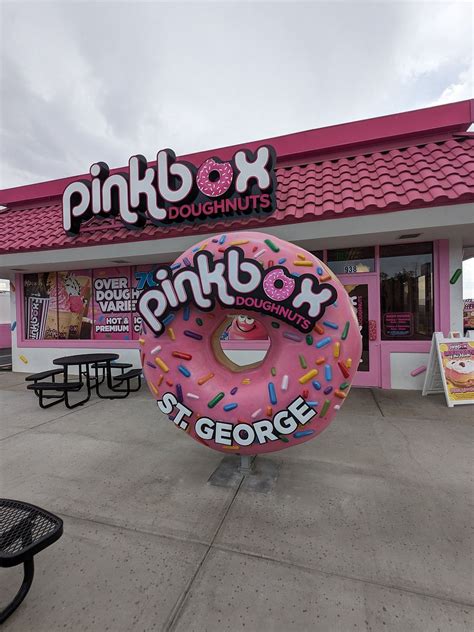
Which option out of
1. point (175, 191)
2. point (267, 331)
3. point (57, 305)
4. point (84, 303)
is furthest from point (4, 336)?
point (267, 331)

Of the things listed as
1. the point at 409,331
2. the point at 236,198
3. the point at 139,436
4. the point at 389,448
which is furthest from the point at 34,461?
the point at 409,331

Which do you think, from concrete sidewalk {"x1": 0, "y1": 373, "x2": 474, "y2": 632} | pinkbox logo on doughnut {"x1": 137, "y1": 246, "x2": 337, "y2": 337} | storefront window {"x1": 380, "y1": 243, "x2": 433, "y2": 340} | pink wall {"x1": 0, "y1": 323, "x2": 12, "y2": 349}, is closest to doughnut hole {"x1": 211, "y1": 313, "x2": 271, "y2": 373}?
storefront window {"x1": 380, "y1": 243, "x2": 433, "y2": 340}

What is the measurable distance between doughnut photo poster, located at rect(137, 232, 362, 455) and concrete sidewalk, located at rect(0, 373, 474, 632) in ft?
2.17

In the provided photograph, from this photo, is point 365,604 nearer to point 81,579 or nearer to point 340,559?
point 340,559

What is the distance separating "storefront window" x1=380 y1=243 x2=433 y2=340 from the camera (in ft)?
21.2

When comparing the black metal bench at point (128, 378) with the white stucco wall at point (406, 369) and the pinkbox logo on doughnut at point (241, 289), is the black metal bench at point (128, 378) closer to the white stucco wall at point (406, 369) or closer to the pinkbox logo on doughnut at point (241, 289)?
the pinkbox logo on doughnut at point (241, 289)

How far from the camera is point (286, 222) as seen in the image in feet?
19.2

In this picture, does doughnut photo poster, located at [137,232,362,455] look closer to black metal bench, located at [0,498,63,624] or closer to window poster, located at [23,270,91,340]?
black metal bench, located at [0,498,63,624]

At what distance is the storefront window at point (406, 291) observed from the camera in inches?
255

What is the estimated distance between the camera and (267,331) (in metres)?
2.99

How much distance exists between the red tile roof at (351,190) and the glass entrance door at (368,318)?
1.71 meters

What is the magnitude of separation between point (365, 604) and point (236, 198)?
18.9ft

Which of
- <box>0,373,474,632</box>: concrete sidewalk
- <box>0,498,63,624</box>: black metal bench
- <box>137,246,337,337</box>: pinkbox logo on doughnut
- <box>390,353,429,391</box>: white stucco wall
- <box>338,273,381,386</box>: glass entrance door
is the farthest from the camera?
<box>338,273,381,386</box>: glass entrance door

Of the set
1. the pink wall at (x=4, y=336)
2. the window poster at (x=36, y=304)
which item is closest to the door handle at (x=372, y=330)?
the window poster at (x=36, y=304)
